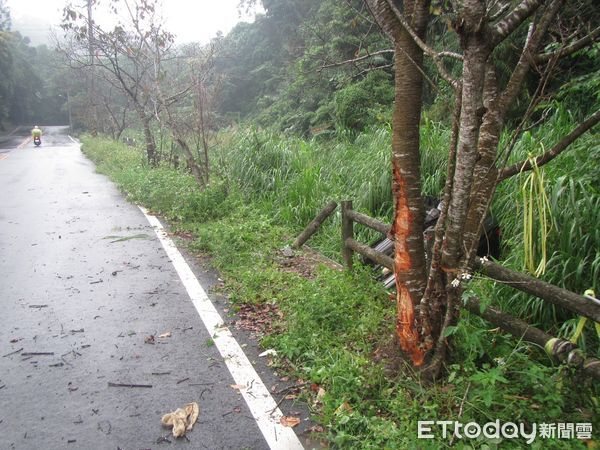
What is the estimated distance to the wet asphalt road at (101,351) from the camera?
10.7 feet

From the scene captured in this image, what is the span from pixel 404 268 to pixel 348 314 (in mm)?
1177

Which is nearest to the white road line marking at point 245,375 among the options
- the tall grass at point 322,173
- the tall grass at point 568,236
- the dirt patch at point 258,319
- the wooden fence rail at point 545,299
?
the dirt patch at point 258,319

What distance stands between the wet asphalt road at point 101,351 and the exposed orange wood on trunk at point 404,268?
1.23m

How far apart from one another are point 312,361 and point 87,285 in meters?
3.38

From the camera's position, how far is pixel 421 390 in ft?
11.0

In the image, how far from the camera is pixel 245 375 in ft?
12.8

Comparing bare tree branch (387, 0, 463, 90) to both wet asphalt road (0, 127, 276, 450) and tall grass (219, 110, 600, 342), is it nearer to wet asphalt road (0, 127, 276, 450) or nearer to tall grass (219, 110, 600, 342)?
tall grass (219, 110, 600, 342)

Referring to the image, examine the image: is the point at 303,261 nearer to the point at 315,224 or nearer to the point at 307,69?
the point at 315,224

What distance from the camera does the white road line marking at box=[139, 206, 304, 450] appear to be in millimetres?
3193

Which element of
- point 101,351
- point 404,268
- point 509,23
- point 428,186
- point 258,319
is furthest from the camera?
point 428,186

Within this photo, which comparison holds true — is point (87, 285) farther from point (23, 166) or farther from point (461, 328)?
point (23, 166)

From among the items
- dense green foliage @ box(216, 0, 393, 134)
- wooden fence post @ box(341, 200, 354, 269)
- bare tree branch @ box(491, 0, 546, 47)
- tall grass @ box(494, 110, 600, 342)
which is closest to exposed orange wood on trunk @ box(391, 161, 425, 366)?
bare tree branch @ box(491, 0, 546, 47)

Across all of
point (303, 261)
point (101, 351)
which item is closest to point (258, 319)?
point (101, 351)

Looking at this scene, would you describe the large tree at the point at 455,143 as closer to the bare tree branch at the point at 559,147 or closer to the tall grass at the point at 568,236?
the bare tree branch at the point at 559,147
